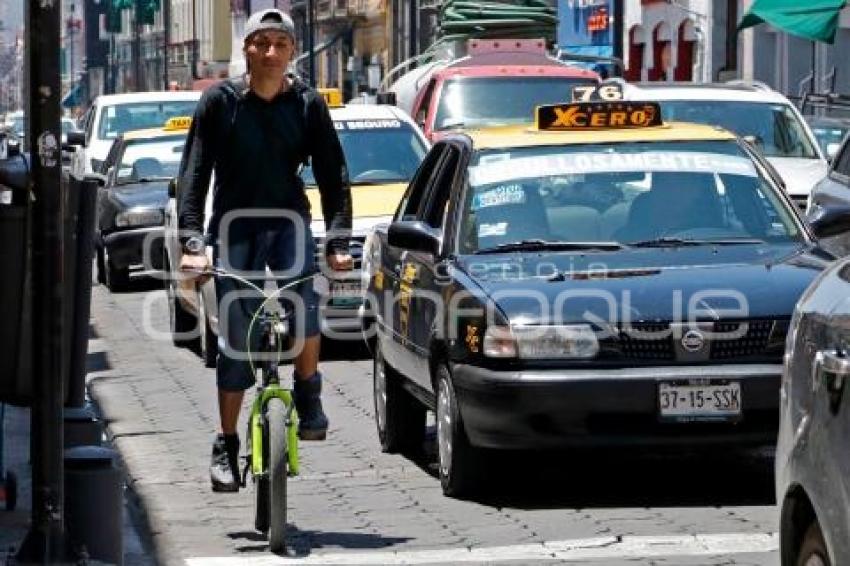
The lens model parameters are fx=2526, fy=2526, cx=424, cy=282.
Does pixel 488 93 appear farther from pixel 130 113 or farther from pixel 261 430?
pixel 261 430

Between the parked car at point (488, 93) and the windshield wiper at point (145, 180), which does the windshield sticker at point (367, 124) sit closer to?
the windshield wiper at point (145, 180)

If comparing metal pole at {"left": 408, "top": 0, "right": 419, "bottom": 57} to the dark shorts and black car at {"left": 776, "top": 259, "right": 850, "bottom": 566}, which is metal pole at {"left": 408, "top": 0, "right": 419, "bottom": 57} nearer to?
the dark shorts

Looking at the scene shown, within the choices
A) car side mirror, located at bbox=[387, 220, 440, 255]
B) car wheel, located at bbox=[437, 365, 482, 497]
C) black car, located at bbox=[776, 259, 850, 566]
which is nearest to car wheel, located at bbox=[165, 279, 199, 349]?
car side mirror, located at bbox=[387, 220, 440, 255]

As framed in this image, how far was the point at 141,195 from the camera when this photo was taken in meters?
23.5

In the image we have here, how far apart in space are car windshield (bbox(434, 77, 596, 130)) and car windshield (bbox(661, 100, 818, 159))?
4.49 metres

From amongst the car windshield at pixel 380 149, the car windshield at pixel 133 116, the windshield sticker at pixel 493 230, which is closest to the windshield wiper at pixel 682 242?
the windshield sticker at pixel 493 230

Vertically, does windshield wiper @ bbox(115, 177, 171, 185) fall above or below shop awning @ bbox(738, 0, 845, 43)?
below

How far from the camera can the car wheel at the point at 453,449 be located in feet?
32.7

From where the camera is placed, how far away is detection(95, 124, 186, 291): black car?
915 inches

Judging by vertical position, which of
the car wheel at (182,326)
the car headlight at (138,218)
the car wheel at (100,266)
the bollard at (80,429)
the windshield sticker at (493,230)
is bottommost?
the car wheel at (100,266)

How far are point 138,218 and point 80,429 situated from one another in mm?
13965

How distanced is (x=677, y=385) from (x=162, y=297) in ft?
46.2

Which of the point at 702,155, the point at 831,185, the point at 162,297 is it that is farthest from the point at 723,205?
the point at 162,297

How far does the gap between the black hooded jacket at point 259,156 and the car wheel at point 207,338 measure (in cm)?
639
